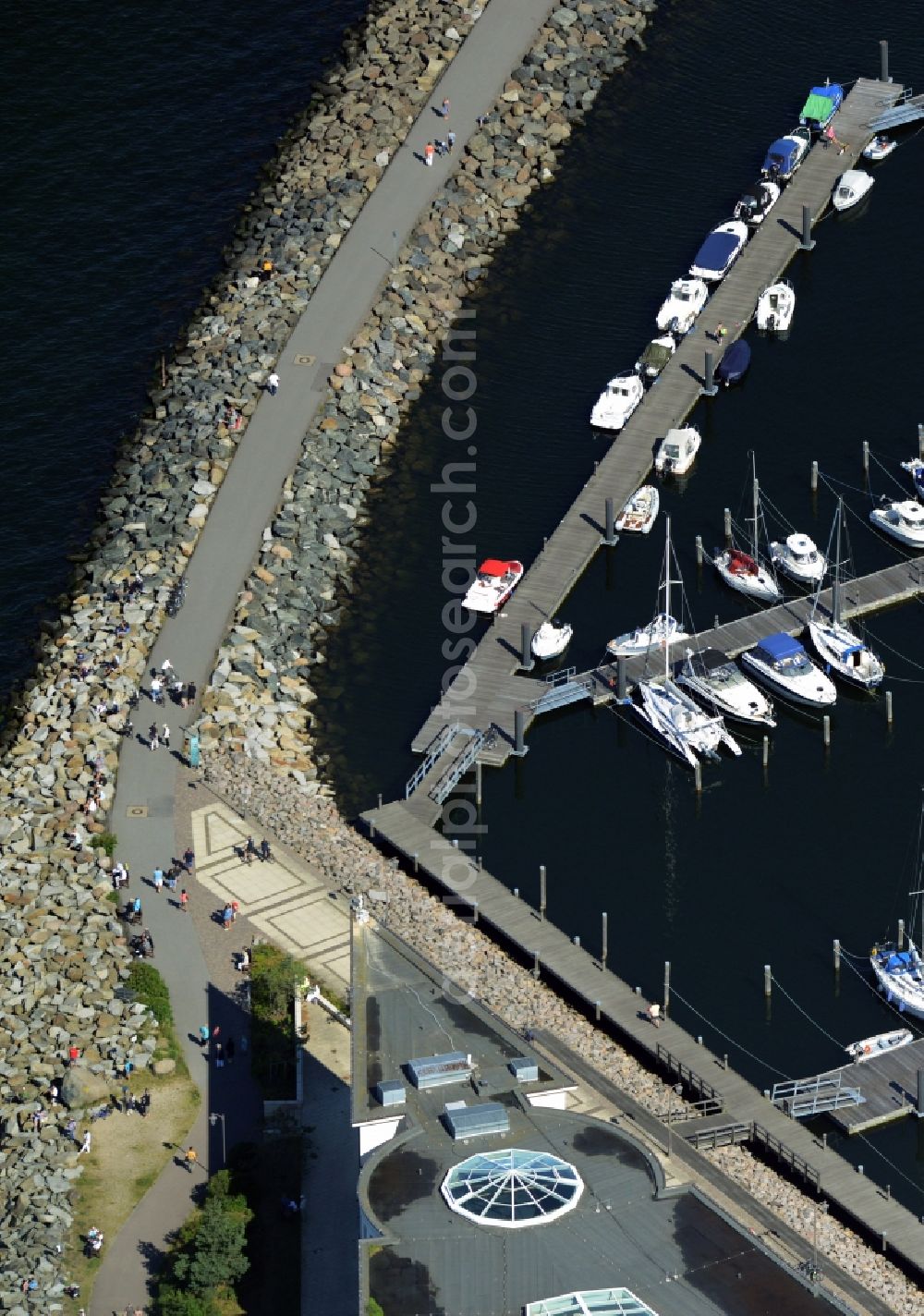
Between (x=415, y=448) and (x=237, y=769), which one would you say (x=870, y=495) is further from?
(x=237, y=769)

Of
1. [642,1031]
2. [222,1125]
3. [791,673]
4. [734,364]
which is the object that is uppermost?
[734,364]

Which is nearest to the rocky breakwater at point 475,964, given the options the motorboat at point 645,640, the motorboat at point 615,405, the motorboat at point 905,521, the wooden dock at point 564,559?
Result: the wooden dock at point 564,559

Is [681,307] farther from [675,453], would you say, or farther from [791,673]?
[791,673]

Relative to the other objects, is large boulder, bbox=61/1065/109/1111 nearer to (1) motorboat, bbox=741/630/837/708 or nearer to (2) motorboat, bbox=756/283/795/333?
(1) motorboat, bbox=741/630/837/708

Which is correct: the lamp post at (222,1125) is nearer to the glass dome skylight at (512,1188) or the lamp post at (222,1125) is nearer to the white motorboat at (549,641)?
the glass dome skylight at (512,1188)

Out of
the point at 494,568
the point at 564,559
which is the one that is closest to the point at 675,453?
the point at 564,559

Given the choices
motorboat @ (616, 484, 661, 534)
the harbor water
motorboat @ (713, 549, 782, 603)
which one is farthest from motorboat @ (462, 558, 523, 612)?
motorboat @ (713, 549, 782, 603)
